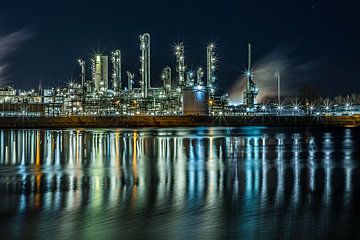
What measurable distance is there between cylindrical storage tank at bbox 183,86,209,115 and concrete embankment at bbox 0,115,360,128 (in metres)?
1.19

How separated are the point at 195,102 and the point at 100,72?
17177 mm

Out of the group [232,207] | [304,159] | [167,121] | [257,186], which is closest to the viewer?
[232,207]

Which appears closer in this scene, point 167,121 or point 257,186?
point 257,186

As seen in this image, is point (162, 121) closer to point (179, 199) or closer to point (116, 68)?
point (116, 68)

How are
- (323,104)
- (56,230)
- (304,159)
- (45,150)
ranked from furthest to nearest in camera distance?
(323,104), (45,150), (304,159), (56,230)

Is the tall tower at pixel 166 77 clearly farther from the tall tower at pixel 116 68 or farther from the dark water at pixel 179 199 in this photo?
the dark water at pixel 179 199

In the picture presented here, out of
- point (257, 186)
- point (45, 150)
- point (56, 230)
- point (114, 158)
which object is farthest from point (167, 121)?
point (56, 230)

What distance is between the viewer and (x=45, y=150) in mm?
23922

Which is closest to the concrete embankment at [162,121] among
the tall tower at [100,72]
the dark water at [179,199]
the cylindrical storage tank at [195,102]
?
the cylindrical storage tank at [195,102]

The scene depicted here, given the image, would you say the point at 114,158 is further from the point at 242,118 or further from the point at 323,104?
the point at 323,104

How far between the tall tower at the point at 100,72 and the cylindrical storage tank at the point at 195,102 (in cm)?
1487

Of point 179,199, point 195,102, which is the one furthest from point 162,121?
point 179,199

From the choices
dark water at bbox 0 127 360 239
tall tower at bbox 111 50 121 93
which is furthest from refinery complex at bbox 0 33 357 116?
dark water at bbox 0 127 360 239

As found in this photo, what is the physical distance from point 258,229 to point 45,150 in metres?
17.3
